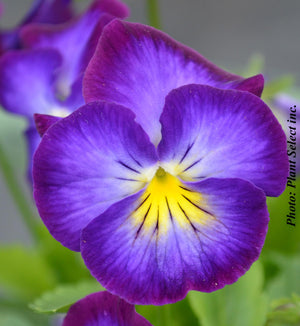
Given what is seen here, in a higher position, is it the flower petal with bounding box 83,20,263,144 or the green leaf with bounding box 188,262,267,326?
the flower petal with bounding box 83,20,263,144

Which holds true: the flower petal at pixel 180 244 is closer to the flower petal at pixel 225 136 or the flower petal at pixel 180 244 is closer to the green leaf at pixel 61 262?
the flower petal at pixel 225 136

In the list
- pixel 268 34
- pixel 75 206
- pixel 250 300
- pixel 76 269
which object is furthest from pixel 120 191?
pixel 268 34

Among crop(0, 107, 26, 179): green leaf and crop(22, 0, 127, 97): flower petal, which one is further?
crop(0, 107, 26, 179): green leaf

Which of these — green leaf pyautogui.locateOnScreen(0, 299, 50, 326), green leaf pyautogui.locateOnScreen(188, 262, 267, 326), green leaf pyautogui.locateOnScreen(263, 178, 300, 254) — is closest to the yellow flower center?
green leaf pyautogui.locateOnScreen(188, 262, 267, 326)

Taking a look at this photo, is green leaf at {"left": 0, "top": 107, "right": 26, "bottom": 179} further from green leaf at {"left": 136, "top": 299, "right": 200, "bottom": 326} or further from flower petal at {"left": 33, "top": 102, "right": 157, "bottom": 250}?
flower petal at {"left": 33, "top": 102, "right": 157, "bottom": 250}

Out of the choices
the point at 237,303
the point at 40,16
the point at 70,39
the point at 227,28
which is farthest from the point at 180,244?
the point at 227,28

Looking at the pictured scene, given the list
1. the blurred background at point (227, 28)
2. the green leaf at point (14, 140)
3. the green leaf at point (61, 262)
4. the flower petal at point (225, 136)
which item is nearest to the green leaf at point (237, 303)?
the flower petal at point (225, 136)

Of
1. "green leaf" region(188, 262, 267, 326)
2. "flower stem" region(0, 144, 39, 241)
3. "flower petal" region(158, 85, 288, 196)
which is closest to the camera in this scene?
"flower petal" region(158, 85, 288, 196)

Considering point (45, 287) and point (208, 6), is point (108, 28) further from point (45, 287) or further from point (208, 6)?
point (208, 6)
